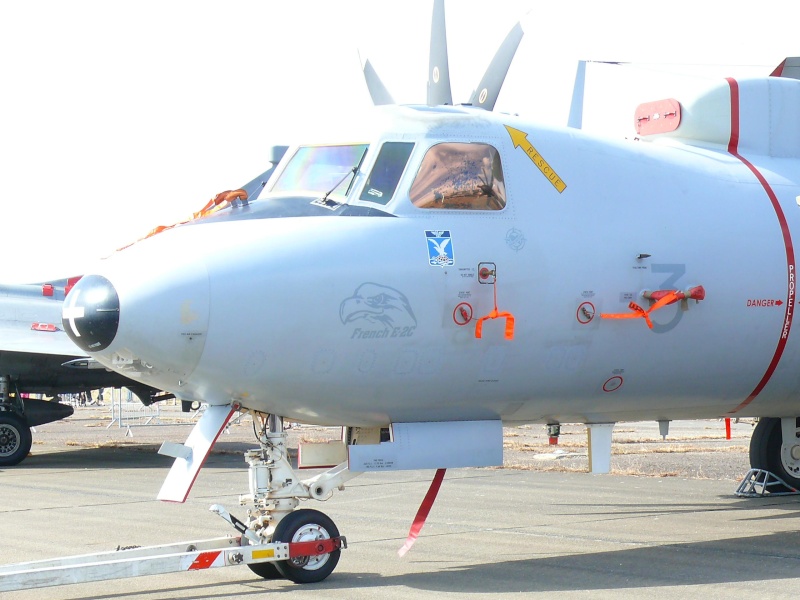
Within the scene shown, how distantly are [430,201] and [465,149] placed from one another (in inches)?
21.7

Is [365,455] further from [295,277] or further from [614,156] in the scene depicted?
[614,156]

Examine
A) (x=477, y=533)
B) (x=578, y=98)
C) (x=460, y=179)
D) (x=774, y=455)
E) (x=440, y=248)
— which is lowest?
(x=477, y=533)

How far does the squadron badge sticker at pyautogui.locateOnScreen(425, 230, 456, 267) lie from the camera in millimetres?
7777

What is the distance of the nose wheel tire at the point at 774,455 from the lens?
1325 cm

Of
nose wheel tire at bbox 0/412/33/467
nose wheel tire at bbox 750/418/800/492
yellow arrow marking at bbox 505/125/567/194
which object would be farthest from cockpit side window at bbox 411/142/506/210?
nose wheel tire at bbox 0/412/33/467

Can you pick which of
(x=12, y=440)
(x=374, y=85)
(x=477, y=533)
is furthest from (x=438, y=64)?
(x=12, y=440)

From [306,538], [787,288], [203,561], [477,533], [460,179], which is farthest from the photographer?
[477,533]

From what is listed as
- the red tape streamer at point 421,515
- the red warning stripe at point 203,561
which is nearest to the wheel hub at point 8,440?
the red tape streamer at point 421,515

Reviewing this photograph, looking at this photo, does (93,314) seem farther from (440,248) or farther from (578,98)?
(578,98)

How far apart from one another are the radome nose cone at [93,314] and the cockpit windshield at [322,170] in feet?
5.34

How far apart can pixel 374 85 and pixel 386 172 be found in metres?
2.59

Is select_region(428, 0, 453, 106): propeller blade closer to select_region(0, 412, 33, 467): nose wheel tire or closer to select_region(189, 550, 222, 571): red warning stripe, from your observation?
select_region(189, 550, 222, 571): red warning stripe

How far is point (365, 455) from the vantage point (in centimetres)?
781

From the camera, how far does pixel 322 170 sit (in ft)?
26.8
